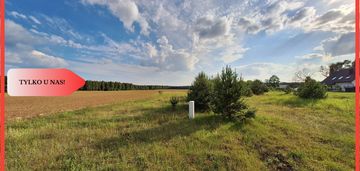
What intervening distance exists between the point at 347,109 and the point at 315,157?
9.43 metres

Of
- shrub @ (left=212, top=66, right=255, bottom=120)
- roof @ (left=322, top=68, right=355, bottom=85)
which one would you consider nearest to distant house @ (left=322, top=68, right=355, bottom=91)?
roof @ (left=322, top=68, right=355, bottom=85)

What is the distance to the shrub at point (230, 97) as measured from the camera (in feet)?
24.3

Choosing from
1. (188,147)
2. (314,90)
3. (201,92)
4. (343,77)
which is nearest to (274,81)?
(343,77)

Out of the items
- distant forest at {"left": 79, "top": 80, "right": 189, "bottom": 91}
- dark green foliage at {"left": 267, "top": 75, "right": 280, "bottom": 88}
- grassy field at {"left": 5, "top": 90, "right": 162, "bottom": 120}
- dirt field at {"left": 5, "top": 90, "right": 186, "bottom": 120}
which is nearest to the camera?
grassy field at {"left": 5, "top": 90, "right": 162, "bottom": 120}

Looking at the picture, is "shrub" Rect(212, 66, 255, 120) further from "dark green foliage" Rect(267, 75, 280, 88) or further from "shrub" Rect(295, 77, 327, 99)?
"dark green foliage" Rect(267, 75, 280, 88)

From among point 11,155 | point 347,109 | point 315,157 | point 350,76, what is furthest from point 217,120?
point 350,76

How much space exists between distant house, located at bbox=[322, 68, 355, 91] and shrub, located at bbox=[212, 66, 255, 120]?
1713 inches

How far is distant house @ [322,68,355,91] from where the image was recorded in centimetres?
3900

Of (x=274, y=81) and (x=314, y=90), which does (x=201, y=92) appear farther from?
(x=274, y=81)

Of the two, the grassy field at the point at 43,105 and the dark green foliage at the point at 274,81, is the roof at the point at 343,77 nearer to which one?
the dark green foliage at the point at 274,81

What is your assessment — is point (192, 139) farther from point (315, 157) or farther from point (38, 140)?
point (38, 140)

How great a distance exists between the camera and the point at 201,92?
10.9 meters

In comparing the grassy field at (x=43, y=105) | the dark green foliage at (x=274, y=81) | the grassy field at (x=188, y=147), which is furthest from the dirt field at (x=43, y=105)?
the dark green foliage at (x=274, y=81)

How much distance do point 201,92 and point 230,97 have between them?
3.55m
